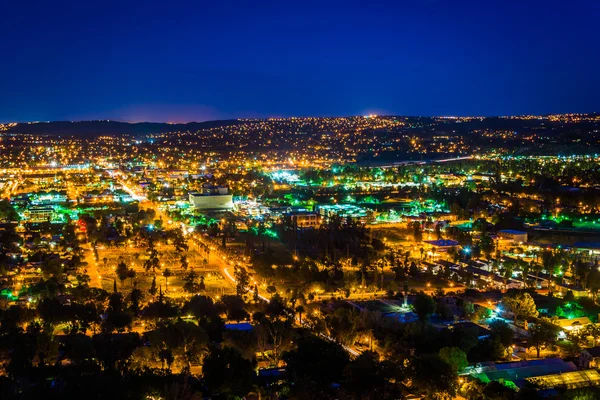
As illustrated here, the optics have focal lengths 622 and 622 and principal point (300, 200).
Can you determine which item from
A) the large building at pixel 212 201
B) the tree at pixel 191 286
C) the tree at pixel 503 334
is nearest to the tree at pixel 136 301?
the tree at pixel 191 286

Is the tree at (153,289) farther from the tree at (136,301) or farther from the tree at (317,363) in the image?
the tree at (317,363)

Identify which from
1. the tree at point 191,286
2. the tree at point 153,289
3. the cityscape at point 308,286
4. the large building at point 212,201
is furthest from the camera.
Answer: the large building at point 212,201

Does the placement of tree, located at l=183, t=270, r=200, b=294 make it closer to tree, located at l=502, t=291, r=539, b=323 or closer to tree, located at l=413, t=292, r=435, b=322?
tree, located at l=413, t=292, r=435, b=322

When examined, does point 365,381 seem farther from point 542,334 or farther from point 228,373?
point 542,334

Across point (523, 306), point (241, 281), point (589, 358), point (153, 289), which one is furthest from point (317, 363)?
point (153, 289)

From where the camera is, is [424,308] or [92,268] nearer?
[424,308]

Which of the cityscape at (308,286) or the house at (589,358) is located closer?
the cityscape at (308,286)
